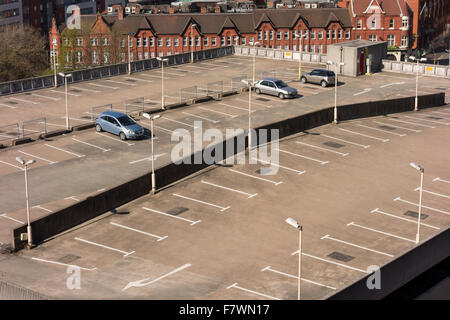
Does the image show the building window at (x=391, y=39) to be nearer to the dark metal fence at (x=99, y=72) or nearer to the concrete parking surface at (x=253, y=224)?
the dark metal fence at (x=99, y=72)

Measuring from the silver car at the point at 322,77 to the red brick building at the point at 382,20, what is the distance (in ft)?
254

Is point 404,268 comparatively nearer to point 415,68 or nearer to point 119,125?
point 119,125

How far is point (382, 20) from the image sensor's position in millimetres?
146375

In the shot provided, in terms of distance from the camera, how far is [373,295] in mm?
34344

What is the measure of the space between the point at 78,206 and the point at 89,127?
56.5 feet

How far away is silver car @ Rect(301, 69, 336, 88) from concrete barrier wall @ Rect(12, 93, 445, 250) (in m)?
8.38

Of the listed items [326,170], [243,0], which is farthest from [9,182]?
[243,0]

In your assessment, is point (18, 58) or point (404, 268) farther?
point (18, 58)

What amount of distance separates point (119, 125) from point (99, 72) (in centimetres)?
2058

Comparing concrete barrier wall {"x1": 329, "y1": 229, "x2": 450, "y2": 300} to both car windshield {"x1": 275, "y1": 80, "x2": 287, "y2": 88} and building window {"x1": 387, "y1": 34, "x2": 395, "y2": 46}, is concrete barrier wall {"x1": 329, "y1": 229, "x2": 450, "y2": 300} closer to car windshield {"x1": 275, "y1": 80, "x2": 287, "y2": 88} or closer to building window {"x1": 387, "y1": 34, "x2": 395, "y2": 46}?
car windshield {"x1": 275, "y1": 80, "x2": 287, "y2": 88}

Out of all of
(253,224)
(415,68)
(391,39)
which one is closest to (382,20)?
(391,39)

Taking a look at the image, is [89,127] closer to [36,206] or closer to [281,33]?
[36,206]

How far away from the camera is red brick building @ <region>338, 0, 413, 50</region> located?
146 metres

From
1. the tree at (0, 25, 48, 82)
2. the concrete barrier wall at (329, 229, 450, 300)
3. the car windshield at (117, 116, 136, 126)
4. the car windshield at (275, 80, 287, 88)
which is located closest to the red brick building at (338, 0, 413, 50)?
the tree at (0, 25, 48, 82)
